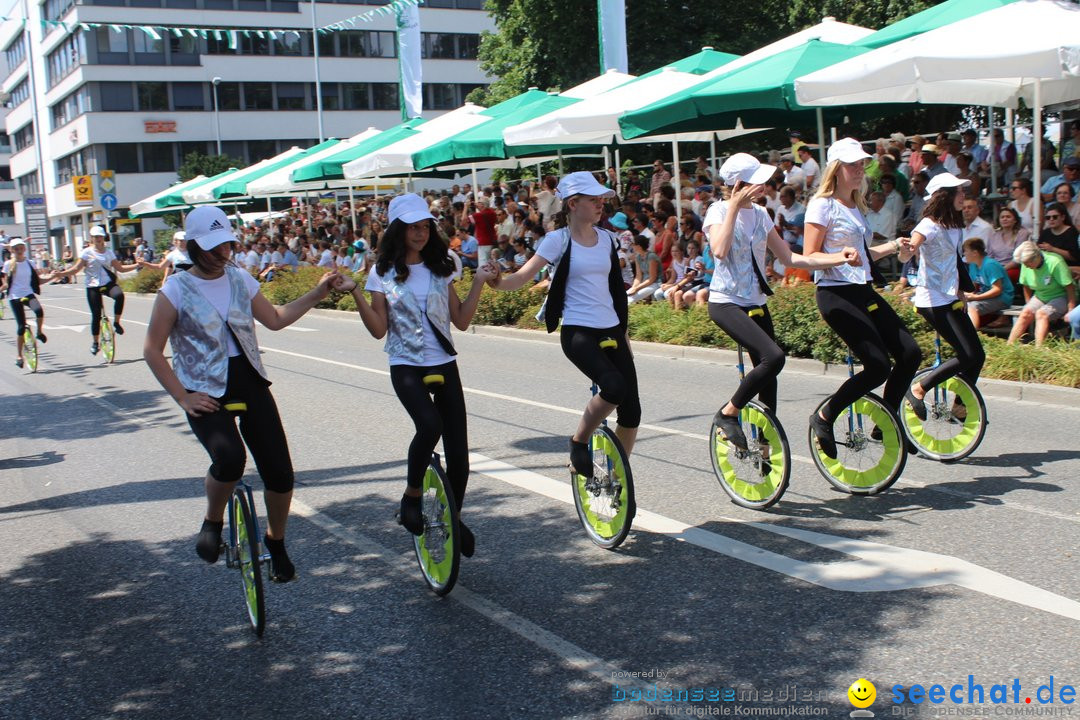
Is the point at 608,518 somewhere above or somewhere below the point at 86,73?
below

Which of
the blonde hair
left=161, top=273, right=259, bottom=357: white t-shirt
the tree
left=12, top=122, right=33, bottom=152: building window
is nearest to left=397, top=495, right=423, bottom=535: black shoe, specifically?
left=161, top=273, right=259, bottom=357: white t-shirt

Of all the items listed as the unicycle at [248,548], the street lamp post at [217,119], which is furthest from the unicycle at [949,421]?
the street lamp post at [217,119]

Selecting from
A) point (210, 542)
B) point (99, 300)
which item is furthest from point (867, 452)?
point (99, 300)

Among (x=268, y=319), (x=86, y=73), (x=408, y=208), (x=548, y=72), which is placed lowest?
(x=268, y=319)

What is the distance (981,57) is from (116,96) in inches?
A: 2667

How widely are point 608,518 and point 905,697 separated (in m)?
2.24

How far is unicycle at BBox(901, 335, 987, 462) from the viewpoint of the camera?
295 inches

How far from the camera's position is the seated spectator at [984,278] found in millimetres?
11562

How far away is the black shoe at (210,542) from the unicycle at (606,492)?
6.32 ft

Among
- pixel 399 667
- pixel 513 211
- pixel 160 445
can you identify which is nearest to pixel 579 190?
pixel 399 667

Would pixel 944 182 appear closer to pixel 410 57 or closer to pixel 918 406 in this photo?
pixel 918 406

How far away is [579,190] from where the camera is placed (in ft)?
19.2

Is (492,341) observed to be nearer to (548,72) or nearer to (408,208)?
(408,208)

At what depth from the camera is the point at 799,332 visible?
41.5 ft
